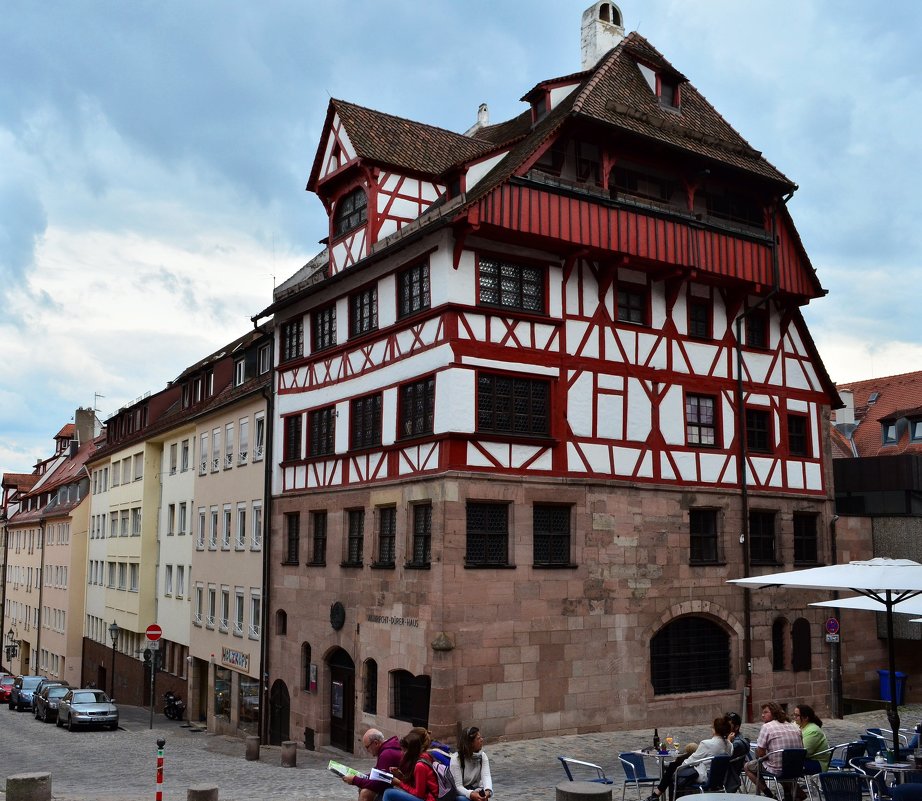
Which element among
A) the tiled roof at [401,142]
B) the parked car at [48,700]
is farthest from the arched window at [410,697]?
the parked car at [48,700]

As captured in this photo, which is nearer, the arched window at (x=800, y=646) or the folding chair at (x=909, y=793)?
the folding chair at (x=909, y=793)

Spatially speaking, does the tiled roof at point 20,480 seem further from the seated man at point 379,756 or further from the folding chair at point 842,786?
the folding chair at point 842,786

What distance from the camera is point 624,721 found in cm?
2283

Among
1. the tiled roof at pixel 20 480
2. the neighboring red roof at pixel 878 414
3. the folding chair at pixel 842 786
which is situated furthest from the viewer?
the tiled roof at pixel 20 480

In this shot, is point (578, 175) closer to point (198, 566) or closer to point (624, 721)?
point (624, 721)

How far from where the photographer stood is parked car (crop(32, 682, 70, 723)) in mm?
37500

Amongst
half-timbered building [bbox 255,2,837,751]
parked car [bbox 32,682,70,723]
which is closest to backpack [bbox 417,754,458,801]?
half-timbered building [bbox 255,2,837,751]

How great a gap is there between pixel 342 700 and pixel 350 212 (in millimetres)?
12404

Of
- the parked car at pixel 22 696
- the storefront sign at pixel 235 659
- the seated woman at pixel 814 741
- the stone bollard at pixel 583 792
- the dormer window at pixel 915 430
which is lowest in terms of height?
the parked car at pixel 22 696

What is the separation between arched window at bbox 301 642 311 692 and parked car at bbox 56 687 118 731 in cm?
1043

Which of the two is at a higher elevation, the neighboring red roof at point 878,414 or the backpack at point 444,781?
the neighboring red roof at point 878,414

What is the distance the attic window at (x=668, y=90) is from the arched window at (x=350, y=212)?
843 centimetres

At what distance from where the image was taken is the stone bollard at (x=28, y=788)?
47.9 ft

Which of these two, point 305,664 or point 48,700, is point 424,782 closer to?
point 305,664
